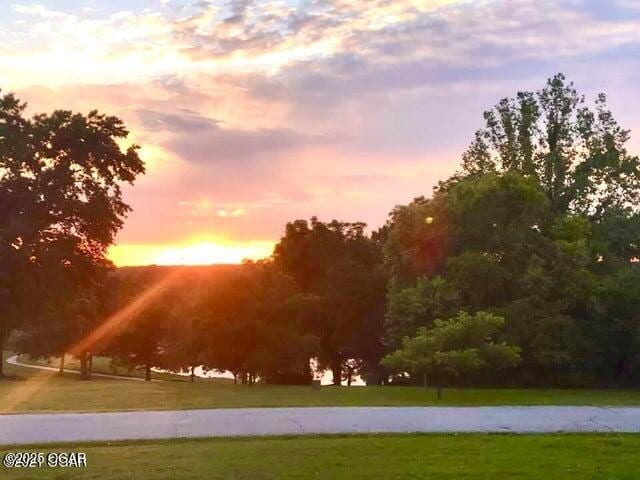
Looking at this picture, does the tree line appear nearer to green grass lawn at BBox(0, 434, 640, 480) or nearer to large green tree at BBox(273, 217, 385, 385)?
large green tree at BBox(273, 217, 385, 385)

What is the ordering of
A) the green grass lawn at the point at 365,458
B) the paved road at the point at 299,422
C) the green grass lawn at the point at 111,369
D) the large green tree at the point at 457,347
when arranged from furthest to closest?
the green grass lawn at the point at 111,369
the large green tree at the point at 457,347
the paved road at the point at 299,422
the green grass lawn at the point at 365,458

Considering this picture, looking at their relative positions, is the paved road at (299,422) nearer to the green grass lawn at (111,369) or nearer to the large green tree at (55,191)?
the large green tree at (55,191)

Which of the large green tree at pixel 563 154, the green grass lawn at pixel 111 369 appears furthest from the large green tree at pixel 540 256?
the green grass lawn at pixel 111 369

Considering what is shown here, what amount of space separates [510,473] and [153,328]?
50.3 m

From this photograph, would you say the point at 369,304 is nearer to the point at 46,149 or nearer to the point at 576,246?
the point at 576,246

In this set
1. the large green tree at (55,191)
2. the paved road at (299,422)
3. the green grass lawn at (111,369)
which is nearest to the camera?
the paved road at (299,422)

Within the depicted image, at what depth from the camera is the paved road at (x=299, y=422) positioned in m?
13.6

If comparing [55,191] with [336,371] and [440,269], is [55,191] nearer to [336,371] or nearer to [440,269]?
[440,269]

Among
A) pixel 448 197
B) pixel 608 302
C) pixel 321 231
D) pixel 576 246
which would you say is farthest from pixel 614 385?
pixel 321 231

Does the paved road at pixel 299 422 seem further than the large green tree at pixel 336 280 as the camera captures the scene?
No

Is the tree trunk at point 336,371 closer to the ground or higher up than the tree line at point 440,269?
closer to the ground

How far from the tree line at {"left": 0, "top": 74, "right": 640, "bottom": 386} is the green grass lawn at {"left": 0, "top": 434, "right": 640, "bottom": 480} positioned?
8.44 metres

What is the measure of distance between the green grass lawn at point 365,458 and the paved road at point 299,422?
82 centimetres

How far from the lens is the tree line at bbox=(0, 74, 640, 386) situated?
2512 centimetres
